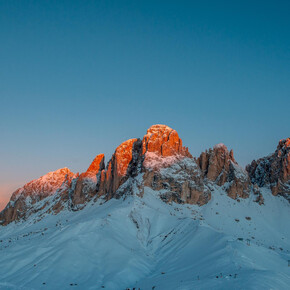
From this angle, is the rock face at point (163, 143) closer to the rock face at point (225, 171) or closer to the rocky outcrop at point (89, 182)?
the rock face at point (225, 171)

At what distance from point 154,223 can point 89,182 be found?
4945cm

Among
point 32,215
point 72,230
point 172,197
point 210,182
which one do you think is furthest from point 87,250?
point 32,215

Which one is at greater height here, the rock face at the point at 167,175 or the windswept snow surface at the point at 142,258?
the rock face at the point at 167,175

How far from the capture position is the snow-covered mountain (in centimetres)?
3080

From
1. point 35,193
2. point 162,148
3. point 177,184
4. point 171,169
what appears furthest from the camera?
point 35,193

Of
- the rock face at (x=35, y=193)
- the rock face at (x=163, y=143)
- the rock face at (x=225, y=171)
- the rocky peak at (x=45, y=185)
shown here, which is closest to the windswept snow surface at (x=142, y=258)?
the rock face at (x=225, y=171)

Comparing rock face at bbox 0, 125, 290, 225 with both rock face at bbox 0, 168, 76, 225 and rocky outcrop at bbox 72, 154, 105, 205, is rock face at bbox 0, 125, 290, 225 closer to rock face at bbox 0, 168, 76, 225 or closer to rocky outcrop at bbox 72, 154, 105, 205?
rocky outcrop at bbox 72, 154, 105, 205

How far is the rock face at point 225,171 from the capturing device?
8850 centimetres

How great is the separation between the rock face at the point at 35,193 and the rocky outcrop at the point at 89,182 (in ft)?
32.1

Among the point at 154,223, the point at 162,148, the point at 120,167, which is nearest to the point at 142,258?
the point at 154,223

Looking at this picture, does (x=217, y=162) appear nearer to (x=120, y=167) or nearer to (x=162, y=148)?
(x=162, y=148)

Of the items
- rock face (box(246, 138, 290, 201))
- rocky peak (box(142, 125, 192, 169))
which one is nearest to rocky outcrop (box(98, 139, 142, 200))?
rocky peak (box(142, 125, 192, 169))

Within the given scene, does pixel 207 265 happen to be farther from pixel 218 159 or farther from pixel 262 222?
pixel 218 159

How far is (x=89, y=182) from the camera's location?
102312mm
